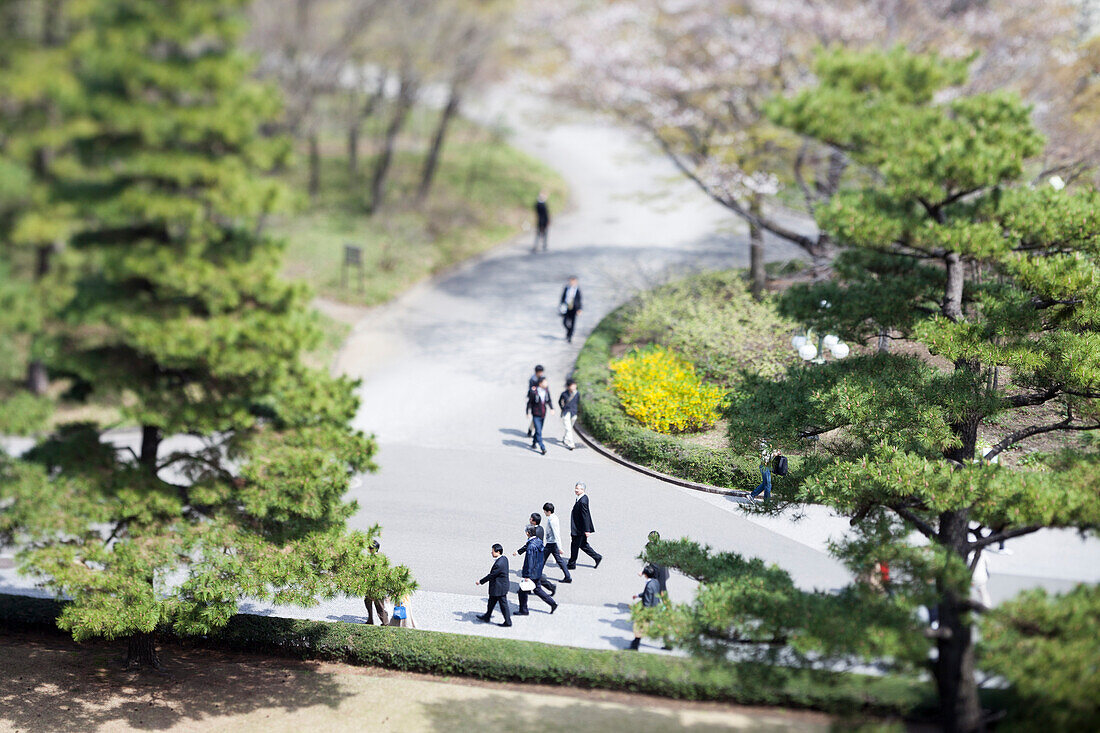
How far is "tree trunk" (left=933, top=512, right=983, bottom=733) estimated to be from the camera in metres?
7.47

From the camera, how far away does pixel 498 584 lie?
37.7ft

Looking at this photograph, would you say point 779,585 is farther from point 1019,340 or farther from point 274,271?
point 274,271

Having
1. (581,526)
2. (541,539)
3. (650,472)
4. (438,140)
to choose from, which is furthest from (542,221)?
(541,539)

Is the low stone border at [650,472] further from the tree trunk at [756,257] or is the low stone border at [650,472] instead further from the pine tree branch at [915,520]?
the tree trunk at [756,257]

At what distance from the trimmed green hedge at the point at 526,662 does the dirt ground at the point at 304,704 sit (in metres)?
0.14

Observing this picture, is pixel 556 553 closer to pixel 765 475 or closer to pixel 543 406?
pixel 765 475

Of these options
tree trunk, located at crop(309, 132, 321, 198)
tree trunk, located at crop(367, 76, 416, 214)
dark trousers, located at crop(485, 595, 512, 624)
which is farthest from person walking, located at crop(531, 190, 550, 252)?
dark trousers, located at crop(485, 595, 512, 624)

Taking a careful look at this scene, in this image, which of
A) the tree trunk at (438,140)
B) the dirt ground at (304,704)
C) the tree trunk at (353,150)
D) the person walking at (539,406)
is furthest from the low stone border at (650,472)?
the tree trunk at (353,150)

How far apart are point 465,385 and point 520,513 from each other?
5.95m

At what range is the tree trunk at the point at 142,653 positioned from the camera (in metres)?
11.3

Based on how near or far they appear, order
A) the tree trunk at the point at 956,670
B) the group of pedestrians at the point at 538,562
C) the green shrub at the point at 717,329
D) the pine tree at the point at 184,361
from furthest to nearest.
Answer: the green shrub at the point at 717,329 → the group of pedestrians at the point at 538,562 → the tree trunk at the point at 956,670 → the pine tree at the point at 184,361

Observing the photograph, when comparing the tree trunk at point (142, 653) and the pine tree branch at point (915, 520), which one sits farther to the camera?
the tree trunk at point (142, 653)

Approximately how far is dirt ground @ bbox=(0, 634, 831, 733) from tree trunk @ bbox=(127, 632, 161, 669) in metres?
0.17

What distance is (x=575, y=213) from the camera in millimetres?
32094
